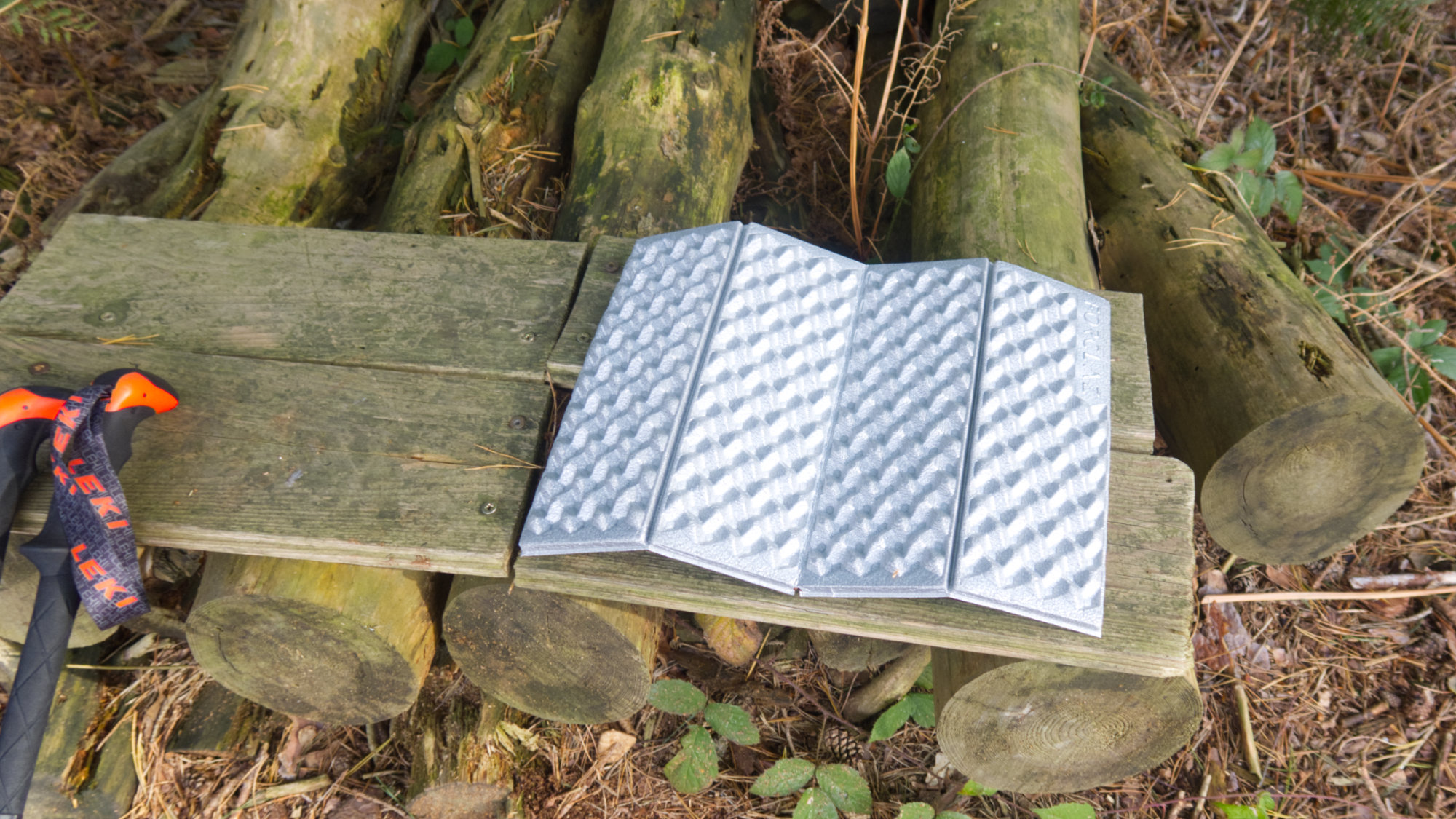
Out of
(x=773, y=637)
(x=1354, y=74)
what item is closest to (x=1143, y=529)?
(x=773, y=637)

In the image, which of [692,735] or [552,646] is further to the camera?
[692,735]

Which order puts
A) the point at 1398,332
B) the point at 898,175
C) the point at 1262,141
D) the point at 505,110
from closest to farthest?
the point at 898,175 < the point at 505,110 < the point at 1262,141 < the point at 1398,332

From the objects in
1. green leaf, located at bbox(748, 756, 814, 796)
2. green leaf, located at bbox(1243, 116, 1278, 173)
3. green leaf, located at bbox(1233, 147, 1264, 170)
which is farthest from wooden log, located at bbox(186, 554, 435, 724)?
green leaf, located at bbox(1243, 116, 1278, 173)

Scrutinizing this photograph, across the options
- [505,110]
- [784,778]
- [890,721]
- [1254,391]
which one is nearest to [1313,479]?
[1254,391]

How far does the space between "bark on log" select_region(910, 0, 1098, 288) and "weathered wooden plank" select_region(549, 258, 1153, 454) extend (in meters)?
0.24

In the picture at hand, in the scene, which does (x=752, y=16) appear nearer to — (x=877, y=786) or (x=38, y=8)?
(x=877, y=786)

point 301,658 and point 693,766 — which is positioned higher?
point 301,658

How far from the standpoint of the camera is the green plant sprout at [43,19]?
294cm

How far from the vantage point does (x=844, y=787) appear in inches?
85.7

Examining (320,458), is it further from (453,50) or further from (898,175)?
(453,50)

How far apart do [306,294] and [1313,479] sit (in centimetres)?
255

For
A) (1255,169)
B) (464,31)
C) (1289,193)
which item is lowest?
(1289,193)

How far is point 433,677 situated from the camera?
2229 millimetres

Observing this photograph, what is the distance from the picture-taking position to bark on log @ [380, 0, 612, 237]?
98.2 inches
